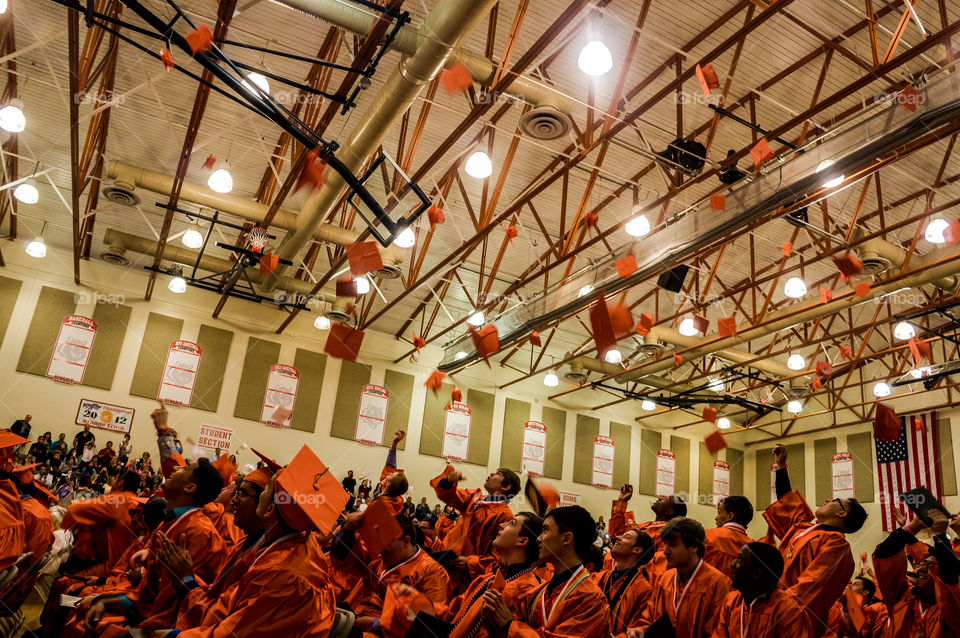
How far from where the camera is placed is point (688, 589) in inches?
153

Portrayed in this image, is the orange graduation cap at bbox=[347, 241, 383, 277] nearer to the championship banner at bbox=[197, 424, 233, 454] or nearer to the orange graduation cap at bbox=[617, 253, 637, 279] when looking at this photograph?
the orange graduation cap at bbox=[617, 253, 637, 279]

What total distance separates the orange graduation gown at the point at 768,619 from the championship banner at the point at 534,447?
53.7ft

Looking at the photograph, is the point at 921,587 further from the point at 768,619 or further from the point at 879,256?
the point at 879,256

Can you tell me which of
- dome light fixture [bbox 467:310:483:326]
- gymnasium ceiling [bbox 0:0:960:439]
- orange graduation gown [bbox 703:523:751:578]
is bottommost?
orange graduation gown [bbox 703:523:751:578]

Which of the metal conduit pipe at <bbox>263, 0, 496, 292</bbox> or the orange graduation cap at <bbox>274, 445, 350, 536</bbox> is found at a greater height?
the metal conduit pipe at <bbox>263, 0, 496, 292</bbox>

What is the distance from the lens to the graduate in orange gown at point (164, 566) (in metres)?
3.56

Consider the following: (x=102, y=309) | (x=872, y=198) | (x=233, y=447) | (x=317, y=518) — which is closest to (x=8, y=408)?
(x=102, y=309)

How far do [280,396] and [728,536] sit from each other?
14019mm

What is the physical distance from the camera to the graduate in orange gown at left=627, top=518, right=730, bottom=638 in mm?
3797

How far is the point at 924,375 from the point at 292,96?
1387 centimetres

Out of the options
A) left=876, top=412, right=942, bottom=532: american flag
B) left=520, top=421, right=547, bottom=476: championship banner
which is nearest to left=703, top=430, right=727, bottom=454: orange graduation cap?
left=876, top=412, right=942, bottom=532: american flag

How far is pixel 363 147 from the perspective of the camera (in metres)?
8.63

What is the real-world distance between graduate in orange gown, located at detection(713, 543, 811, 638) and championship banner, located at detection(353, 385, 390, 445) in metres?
14.9

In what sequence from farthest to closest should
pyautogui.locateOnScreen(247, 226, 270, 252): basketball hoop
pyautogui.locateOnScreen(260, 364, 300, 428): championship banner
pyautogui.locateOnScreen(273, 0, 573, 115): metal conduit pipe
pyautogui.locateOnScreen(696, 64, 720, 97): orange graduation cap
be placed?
pyautogui.locateOnScreen(260, 364, 300, 428): championship banner
pyautogui.locateOnScreen(247, 226, 270, 252): basketball hoop
pyautogui.locateOnScreen(273, 0, 573, 115): metal conduit pipe
pyautogui.locateOnScreen(696, 64, 720, 97): orange graduation cap
